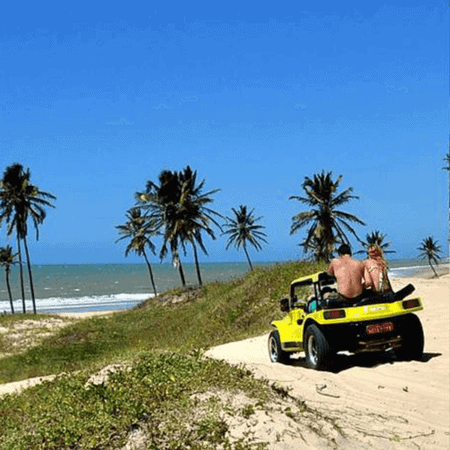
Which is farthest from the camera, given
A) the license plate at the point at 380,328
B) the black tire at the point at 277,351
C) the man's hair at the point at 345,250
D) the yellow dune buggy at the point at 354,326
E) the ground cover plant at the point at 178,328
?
the ground cover plant at the point at 178,328

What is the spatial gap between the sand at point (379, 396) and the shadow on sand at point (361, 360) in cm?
2

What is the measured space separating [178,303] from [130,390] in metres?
30.6

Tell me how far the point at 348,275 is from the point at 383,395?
2.47m

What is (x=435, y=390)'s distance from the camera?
9188 mm

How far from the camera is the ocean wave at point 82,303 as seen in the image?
227ft

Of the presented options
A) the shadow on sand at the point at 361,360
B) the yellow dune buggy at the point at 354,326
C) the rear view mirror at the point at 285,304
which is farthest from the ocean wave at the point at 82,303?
the yellow dune buggy at the point at 354,326

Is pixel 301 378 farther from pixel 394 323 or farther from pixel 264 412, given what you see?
pixel 264 412

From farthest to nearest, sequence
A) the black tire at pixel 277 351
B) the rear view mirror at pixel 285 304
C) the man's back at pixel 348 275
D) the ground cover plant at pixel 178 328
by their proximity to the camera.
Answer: the ground cover plant at pixel 178 328, the black tire at pixel 277 351, the rear view mirror at pixel 285 304, the man's back at pixel 348 275

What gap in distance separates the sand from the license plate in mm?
687

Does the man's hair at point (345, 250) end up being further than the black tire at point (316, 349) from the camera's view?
Yes

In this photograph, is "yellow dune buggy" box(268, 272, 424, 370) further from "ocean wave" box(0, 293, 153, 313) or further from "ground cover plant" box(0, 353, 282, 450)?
→ "ocean wave" box(0, 293, 153, 313)

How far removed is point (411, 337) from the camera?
1080 cm

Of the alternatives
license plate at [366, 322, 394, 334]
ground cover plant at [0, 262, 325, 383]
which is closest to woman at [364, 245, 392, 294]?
license plate at [366, 322, 394, 334]

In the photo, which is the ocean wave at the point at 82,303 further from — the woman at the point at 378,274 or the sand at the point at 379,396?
the woman at the point at 378,274
